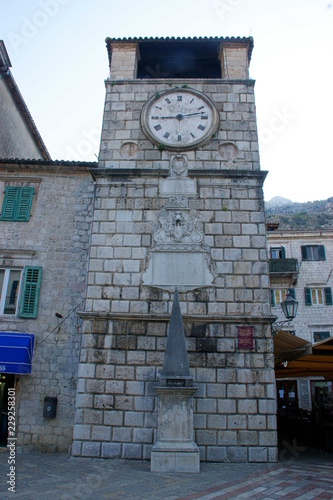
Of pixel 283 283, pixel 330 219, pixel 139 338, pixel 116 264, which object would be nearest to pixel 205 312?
pixel 139 338

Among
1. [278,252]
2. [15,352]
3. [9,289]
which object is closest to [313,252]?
[278,252]

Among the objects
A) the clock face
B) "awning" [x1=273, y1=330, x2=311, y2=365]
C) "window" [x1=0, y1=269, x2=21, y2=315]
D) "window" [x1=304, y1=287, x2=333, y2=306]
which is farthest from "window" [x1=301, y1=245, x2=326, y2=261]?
"window" [x1=0, y1=269, x2=21, y2=315]

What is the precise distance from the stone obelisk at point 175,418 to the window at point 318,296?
727 inches

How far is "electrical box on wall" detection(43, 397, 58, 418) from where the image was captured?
8.91 meters

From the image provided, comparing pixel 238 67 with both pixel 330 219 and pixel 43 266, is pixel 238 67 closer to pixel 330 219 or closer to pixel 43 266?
pixel 43 266

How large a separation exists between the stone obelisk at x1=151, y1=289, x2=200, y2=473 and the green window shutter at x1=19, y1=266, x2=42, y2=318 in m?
4.34

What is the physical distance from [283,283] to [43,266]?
670 inches

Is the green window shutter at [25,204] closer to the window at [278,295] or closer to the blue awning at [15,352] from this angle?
the blue awning at [15,352]

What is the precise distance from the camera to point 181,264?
862cm

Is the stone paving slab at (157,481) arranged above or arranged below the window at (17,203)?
below

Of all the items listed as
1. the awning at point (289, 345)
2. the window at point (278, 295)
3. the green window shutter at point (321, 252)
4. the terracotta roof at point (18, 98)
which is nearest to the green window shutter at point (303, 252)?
the green window shutter at point (321, 252)

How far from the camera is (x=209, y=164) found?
31.4ft

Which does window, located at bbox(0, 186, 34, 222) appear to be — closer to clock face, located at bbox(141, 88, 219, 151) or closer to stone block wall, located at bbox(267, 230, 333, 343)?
clock face, located at bbox(141, 88, 219, 151)

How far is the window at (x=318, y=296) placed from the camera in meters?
23.3
